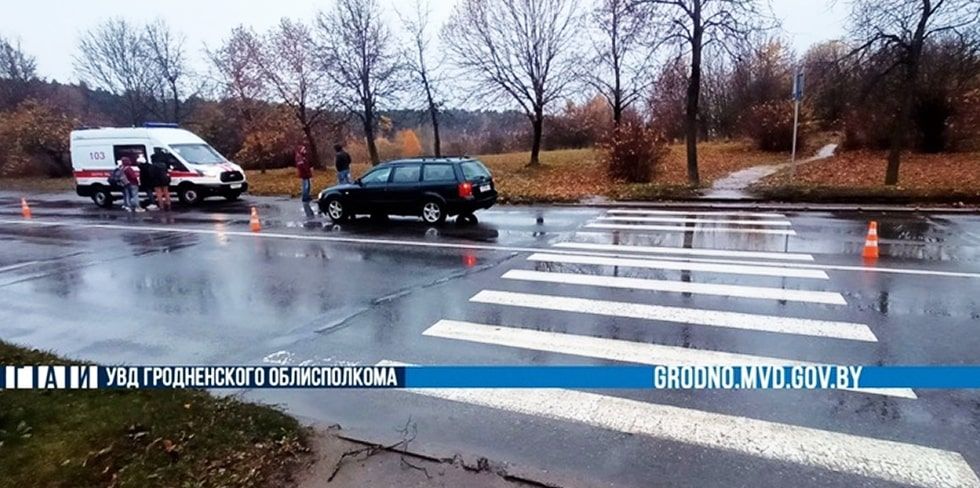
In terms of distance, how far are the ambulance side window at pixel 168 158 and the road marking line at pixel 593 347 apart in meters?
17.7

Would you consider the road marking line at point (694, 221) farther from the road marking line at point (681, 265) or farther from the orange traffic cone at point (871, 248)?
the road marking line at point (681, 265)

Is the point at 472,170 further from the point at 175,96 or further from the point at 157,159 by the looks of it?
the point at 175,96

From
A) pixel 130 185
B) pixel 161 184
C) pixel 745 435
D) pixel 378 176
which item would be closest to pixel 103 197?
pixel 130 185

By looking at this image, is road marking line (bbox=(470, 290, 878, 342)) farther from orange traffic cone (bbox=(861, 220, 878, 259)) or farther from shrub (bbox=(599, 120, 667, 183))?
shrub (bbox=(599, 120, 667, 183))

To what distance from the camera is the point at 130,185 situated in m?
18.5

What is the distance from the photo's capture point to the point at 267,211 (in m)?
18.0

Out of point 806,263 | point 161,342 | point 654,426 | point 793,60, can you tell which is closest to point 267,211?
point 161,342

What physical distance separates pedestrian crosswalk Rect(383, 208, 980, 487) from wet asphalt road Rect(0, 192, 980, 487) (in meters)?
0.05

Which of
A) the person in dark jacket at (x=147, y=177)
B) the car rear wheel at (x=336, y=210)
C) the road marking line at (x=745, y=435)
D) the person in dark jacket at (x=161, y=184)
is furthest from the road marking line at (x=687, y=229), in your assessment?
the person in dark jacket at (x=147, y=177)

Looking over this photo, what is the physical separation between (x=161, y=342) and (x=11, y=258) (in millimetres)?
8018

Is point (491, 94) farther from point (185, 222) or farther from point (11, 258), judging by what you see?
point (11, 258)

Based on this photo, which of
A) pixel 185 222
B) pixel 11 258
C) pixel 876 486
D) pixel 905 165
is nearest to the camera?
pixel 876 486

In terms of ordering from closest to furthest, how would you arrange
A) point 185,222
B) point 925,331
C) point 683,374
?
point 683,374 → point 925,331 → point 185,222

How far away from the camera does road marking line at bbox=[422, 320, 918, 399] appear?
203 inches
